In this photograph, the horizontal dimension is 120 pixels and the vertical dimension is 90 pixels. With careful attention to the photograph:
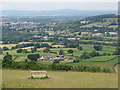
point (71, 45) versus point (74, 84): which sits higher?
point (74, 84)

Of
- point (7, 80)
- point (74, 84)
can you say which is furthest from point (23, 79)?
point (74, 84)

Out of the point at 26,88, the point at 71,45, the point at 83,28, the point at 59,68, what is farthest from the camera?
the point at 83,28

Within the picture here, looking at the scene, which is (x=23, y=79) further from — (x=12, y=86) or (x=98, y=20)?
(x=98, y=20)

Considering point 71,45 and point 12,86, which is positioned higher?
point 12,86

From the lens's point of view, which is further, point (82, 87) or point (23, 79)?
point (23, 79)

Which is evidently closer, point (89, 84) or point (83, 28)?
point (89, 84)

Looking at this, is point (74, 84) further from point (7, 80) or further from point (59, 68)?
point (59, 68)

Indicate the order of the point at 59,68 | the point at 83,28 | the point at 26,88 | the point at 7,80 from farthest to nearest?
the point at 83,28 → the point at 59,68 → the point at 7,80 → the point at 26,88

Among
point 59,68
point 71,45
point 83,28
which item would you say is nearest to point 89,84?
point 59,68

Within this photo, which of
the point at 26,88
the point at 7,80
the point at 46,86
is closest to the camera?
the point at 26,88

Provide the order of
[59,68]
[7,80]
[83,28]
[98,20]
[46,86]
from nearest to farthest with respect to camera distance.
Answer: [46,86], [7,80], [59,68], [83,28], [98,20]
